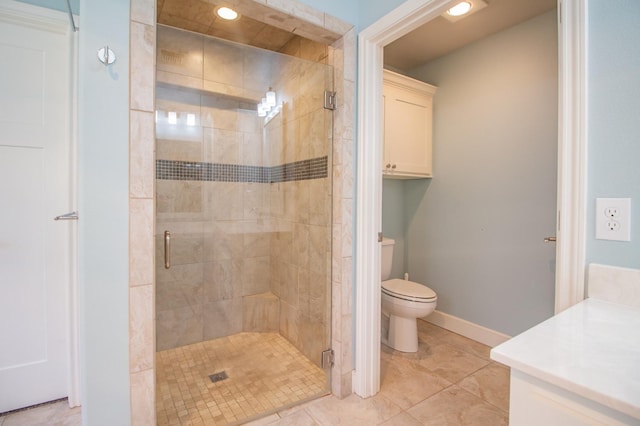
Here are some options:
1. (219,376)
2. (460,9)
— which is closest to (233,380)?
(219,376)

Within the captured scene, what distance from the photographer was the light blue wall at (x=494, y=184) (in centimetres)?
215

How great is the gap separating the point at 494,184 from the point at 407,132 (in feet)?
2.65

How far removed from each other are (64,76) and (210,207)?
1.06 meters

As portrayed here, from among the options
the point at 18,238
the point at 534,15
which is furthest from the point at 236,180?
the point at 534,15

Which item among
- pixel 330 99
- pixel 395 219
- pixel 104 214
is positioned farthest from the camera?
pixel 395 219

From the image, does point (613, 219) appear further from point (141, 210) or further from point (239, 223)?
point (239, 223)

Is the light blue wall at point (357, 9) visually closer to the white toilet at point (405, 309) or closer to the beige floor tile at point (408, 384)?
the white toilet at point (405, 309)

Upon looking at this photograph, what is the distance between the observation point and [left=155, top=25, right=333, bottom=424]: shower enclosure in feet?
5.90

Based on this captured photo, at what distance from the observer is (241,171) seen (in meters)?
2.31

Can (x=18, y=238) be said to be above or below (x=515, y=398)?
above

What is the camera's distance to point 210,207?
2.20 meters

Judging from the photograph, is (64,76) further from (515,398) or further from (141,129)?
(515,398)

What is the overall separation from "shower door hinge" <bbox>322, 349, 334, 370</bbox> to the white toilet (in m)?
0.72

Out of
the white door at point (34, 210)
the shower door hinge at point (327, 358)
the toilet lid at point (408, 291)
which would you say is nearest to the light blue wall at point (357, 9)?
the white door at point (34, 210)
